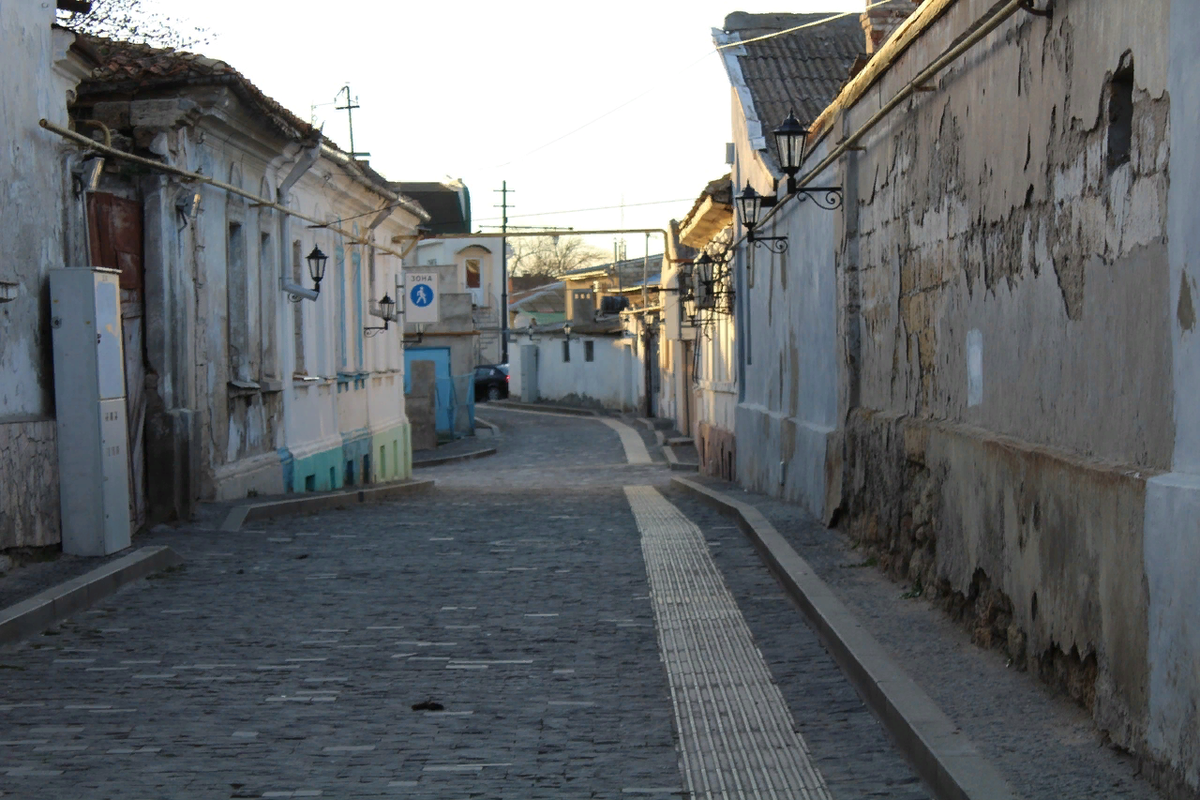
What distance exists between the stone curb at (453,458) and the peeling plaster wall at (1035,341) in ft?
77.3

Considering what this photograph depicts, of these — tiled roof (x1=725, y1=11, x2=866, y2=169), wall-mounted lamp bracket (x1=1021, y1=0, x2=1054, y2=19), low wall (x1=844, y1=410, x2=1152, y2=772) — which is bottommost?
low wall (x1=844, y1=410, x2=1152, y2=772)

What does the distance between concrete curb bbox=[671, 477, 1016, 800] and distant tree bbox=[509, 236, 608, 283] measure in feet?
278

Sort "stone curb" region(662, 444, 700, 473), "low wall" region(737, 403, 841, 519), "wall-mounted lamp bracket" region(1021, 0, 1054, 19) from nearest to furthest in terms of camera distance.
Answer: "wall-mounted lamp bracket" region(1021, 0, 1054, 19), "low wall" region(737, 403, 841, 519), "stone curb" region(662, 444, 700, 473)

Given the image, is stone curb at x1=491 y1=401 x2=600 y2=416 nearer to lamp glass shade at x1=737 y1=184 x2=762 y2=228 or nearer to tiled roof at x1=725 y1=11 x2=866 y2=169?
tiled roof at x1=725 y1=11 x2=866 y2=169

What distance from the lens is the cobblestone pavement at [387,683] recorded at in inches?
201

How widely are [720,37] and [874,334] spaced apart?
38.3 feet

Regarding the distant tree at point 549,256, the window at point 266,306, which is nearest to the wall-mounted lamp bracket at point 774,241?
the window at point 266,306

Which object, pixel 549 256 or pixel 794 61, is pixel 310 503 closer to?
pixel 794 61

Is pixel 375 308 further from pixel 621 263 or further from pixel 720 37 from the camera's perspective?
pixel 621 263

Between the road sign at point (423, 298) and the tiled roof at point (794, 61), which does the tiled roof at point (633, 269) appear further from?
the tiled roof at point (794, 61)

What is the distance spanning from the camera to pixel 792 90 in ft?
64.7

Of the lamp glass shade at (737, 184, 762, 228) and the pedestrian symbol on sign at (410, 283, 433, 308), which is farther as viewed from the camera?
the pedestrian symbol on sign at (410, 283, 433, 308)

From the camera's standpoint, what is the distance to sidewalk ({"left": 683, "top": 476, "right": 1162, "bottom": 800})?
4.43 m

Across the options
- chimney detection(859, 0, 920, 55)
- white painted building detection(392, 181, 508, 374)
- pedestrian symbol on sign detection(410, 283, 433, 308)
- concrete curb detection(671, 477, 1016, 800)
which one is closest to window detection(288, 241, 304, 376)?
chimney detection(859, 0, 920, 55)
